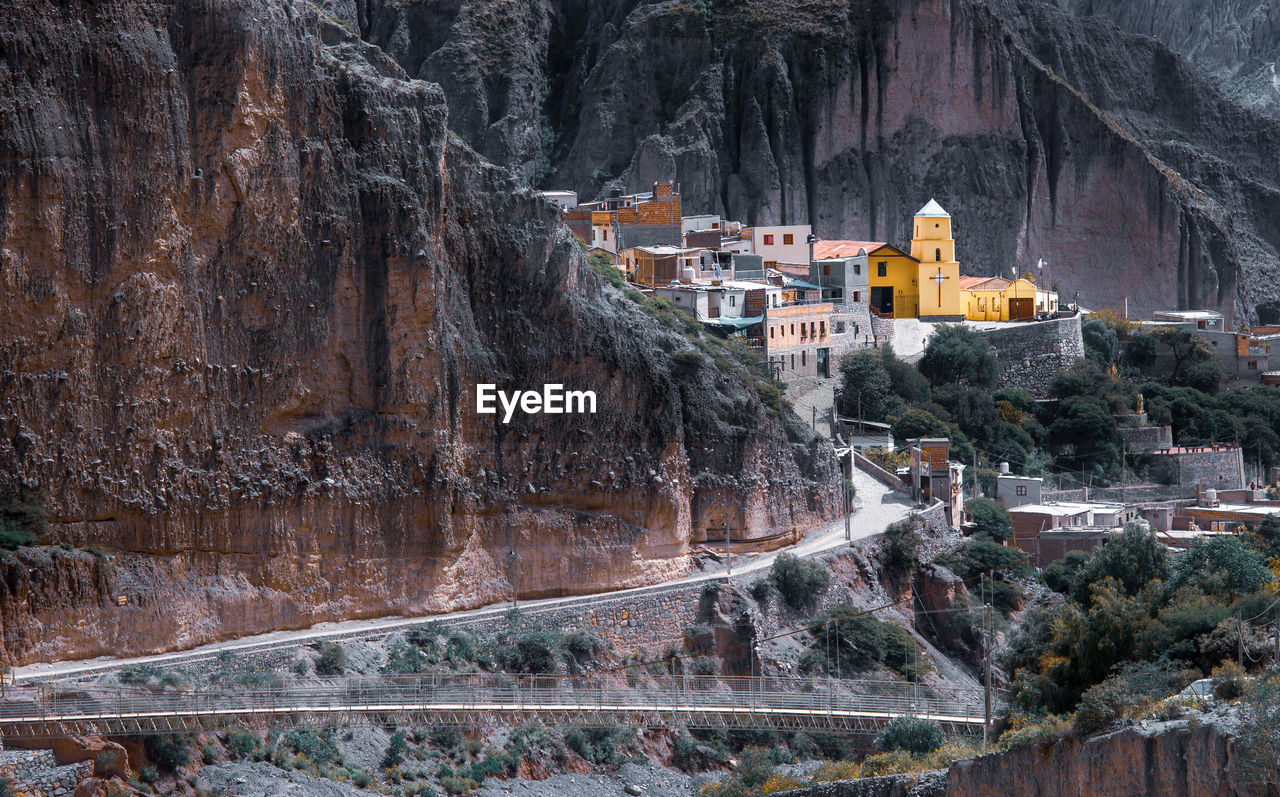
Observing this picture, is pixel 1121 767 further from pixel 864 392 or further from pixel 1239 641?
pixel 864 392

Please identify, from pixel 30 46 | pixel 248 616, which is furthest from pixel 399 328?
pixel 30 46

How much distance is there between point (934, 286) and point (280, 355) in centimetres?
3654

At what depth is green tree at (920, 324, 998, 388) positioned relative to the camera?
69188 mm

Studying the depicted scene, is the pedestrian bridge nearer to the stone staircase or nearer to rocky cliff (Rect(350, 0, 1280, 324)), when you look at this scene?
the stone staircase

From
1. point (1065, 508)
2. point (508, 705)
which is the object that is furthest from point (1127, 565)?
point (1065, 508)

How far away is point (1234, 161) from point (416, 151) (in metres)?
68.4

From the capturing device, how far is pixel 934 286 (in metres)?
74.9

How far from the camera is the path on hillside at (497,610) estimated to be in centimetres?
3831

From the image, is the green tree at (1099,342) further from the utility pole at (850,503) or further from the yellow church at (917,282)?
the utility pole at (850,503)

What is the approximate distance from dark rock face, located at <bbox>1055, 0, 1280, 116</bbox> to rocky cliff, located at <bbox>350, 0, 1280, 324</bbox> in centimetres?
3159

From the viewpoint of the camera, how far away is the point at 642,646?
152ft

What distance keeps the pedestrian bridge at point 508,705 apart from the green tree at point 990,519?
1087cm

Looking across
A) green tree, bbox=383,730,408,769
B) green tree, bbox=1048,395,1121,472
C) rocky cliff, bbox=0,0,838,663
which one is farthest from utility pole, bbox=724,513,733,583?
green tree, bbox=1048,395,1121,472

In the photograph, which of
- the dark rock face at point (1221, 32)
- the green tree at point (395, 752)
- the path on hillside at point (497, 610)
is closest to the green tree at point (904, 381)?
the path on hillside at point (497, 610)
